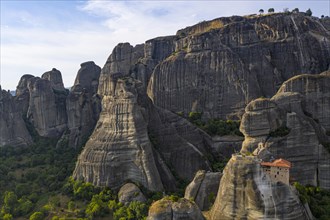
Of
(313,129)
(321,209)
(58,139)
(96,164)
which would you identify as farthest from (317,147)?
(58,139)

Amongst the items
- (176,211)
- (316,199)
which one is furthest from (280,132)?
(176,211)

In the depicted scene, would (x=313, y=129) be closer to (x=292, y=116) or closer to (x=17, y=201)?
(x=292, y=116)

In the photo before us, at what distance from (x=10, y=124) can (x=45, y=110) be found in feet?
22.4

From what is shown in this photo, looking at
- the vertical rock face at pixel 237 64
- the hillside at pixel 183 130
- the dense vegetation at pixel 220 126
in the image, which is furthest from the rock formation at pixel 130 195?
the vertical rock face at pixel 237 64

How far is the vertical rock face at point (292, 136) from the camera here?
40625mm

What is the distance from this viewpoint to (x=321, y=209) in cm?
3453

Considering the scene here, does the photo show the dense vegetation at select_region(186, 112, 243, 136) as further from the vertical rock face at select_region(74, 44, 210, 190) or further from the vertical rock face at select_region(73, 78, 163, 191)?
the vertical rock face at select_region(73, 78, 163, 191)

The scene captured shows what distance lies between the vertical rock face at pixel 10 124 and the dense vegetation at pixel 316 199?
142 feet

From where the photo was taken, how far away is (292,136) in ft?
135

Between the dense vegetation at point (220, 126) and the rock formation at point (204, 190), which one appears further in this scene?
the dense vegetation at point (220, 126)

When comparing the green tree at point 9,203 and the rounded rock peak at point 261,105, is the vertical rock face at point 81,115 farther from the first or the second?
the rounded rock peak at point 261,105

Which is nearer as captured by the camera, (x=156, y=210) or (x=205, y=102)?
(x=156, y=210)

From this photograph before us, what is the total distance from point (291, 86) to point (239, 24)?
24.2 m

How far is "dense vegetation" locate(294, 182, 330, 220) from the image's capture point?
33978 mm
